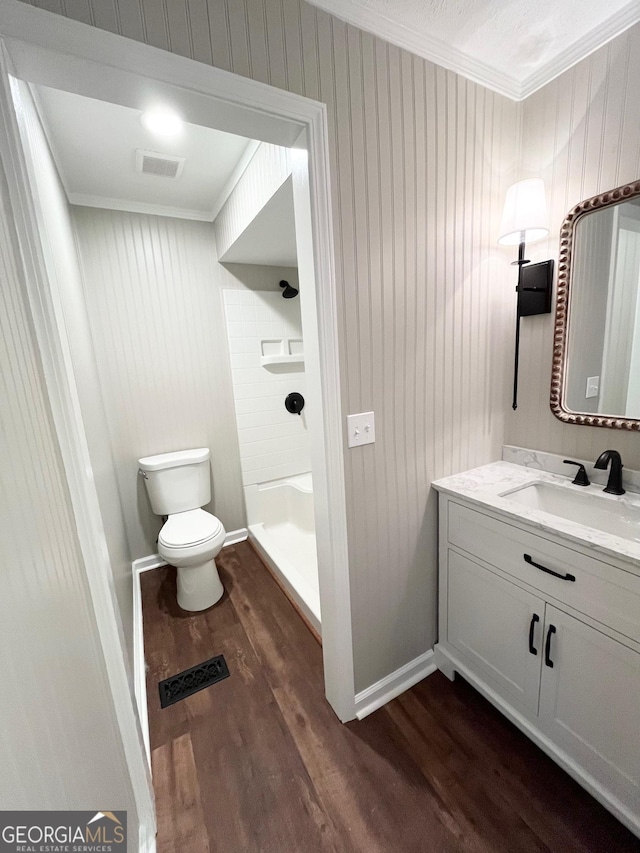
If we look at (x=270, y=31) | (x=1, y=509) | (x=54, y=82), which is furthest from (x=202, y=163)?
(x=1, y=509)

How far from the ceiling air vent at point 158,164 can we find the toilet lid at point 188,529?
6.44 ft

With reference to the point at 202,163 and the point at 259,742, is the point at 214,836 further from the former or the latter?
the point at 202,163

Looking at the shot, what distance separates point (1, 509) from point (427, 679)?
1777mm

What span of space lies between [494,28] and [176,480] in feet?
8.38

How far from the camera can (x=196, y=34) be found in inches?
33.7

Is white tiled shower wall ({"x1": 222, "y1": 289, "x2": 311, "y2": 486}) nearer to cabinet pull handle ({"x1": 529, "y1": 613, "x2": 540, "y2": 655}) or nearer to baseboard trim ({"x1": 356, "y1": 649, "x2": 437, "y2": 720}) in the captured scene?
baseboard trim ({"x1": 356, "y1": 649, "x2": 437, "y2": 720})

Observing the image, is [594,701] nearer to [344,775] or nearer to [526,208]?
[344,775]

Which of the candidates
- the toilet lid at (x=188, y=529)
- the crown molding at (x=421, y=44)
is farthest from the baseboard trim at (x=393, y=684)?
the crown molding at (x=421, y=44)

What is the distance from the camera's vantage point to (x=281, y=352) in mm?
2834

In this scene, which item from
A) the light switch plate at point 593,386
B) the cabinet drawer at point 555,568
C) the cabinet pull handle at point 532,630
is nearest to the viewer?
the cabinet drawer at point 555,568

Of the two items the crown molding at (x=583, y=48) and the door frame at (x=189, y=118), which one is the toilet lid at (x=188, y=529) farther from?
the crown molding at (x=583, y=48)

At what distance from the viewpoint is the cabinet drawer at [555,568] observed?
0.95 metres

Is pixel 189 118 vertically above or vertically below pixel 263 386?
above

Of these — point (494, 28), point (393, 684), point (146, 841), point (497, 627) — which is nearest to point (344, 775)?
point (393, 684)
